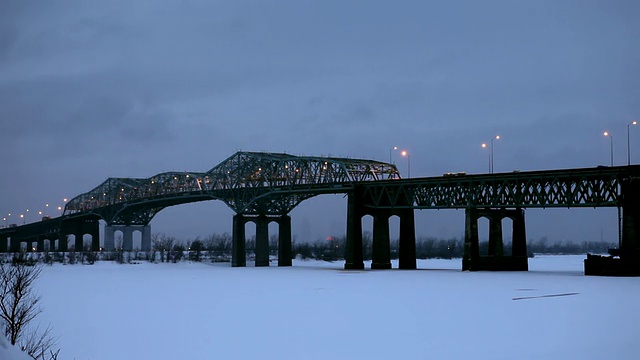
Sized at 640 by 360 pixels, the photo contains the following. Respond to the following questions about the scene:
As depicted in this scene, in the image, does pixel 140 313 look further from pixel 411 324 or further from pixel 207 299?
pixel 411 324

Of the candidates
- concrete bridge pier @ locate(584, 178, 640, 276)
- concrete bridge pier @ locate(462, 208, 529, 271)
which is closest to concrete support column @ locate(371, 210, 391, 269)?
concrete bridge pier @ locate(462, 208, 529, 271)

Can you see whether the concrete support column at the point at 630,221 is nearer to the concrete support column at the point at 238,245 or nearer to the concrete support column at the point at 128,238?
the concrete support column at the point at 238,245

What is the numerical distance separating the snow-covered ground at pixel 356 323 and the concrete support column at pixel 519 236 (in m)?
37.1

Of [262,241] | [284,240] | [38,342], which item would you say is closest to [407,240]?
[284,240]

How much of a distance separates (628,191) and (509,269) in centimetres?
2028

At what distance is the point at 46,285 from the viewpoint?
211ft

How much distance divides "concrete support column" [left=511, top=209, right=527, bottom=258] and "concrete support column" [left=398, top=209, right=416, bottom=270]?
44.4 feet

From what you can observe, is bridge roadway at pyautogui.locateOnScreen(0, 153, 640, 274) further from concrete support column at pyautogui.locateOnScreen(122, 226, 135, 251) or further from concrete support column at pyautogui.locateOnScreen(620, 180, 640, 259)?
concrete support column at pyautogui.locateOnScreen(122, 226, 135, 251)

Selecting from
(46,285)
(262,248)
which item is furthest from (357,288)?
(262,248)

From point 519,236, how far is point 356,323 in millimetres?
62790

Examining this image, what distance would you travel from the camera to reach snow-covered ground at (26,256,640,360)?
86.4 feet

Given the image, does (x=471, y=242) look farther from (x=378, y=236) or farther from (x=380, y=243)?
(x=378, y=236)

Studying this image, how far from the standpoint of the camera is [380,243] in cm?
9894

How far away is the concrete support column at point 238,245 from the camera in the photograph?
127875 millimetres
